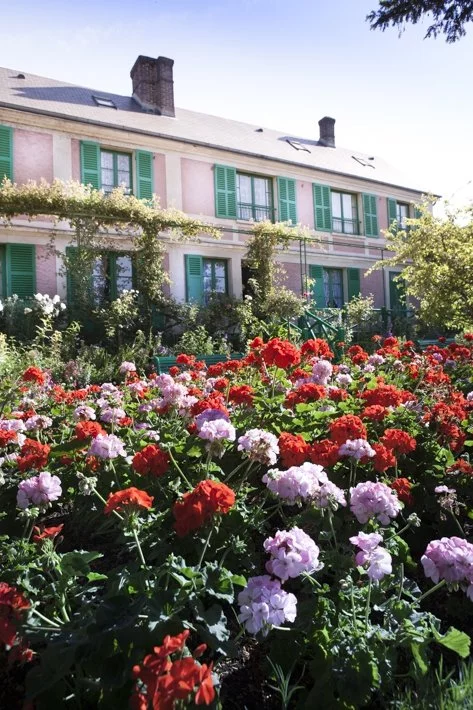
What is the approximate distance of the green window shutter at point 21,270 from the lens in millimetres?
12391

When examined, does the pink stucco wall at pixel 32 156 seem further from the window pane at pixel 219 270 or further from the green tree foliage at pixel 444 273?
the green tree foliage at pixel 444 273

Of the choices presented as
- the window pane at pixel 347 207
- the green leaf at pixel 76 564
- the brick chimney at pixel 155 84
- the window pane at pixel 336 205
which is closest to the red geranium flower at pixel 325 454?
the green leaf at pixel 76 564

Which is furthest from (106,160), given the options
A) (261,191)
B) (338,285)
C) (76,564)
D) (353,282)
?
(76,564)

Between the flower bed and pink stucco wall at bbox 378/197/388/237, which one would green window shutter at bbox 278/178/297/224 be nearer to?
pink stucco wall at bbox 378/197/388/237

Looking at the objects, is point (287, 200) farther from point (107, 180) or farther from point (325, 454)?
point (325, 454)

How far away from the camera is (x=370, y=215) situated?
748 inches

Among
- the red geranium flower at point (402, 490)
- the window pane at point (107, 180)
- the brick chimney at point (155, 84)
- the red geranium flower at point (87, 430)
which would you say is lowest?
the red geranium flower at point (402, 490)

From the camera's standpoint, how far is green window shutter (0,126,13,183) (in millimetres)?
12422

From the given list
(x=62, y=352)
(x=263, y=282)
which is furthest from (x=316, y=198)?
(x=62, y=352)

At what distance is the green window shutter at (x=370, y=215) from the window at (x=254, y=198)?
4.04m

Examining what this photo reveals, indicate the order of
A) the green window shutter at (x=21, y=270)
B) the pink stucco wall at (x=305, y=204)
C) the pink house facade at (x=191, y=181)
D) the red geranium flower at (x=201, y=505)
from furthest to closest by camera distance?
1. the pink stucco wall at (x=305, y=204)
2. the pink house facade at (x=191, y=181)
3. the green window shutter at (x=21, y=270)
4. the red geranium flower at (x=201, y=505)

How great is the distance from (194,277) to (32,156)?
4.99 meters

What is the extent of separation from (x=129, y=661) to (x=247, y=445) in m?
0.88

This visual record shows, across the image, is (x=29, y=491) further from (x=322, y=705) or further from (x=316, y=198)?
(x=316, y=198)
